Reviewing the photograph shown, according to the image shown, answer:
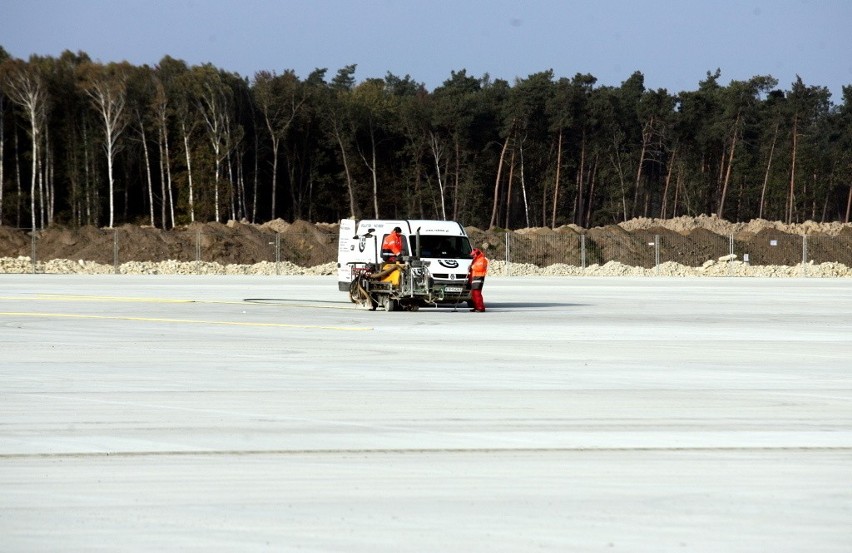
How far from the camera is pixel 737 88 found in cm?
11444

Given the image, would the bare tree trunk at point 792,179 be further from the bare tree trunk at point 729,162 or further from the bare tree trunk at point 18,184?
the bare tree trunk at point 18,184

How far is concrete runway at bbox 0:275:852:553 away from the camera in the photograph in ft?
23.5

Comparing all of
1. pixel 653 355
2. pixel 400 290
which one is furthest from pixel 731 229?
pixel 653 355

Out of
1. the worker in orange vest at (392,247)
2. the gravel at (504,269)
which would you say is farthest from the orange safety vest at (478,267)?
the gravel at (504,269)

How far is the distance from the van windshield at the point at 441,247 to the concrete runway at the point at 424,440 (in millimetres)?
7916

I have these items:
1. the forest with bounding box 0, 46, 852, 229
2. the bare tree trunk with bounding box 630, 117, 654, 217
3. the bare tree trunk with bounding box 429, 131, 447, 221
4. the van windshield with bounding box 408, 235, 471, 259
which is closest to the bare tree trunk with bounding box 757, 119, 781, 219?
the forest with bounding box 0, 46, 852, 229

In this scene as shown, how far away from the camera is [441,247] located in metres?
31.0

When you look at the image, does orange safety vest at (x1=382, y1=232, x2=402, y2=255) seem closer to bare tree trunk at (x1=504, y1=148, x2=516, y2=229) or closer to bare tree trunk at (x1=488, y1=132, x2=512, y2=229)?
bare tree trunk at (x1=488, y1=132, x2=512, y2=229)

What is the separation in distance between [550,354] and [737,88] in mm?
101947

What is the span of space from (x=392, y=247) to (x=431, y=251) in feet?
4.77

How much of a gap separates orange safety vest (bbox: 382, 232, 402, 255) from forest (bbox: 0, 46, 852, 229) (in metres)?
57.3

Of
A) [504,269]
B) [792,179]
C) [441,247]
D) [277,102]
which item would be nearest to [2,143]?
[277,102]

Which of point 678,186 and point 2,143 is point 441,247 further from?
point 678,186

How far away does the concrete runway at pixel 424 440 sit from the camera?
716 cm
